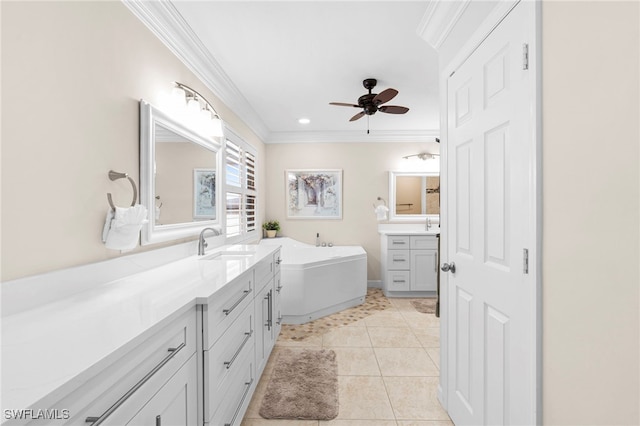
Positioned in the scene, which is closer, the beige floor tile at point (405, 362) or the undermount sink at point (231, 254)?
the beige floor tile at point (405, 362)

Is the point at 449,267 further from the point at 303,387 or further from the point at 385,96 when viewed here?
the point at 385,96

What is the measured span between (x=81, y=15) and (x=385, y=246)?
4034 mm

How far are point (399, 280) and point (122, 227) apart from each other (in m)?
3.73

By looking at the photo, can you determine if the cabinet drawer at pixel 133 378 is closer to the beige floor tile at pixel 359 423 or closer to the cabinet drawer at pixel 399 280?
the beige floor tile at pixel 359 423

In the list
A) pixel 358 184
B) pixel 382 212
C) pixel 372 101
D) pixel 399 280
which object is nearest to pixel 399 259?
pixel 399 280

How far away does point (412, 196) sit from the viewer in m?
4.96

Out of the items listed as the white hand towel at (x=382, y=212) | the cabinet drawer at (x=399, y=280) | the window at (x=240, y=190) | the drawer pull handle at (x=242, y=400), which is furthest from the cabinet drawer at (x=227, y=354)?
the white hand towel at (x=382, y=212)

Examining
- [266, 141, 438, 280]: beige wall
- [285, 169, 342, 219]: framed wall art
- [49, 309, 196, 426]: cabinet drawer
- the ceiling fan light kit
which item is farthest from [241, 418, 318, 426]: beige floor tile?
[285, 169, 342, 219]: framed wall art

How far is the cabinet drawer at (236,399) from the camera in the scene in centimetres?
141

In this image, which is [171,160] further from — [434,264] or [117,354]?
[434,264]

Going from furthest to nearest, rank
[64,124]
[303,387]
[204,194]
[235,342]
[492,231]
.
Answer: [204,194], [303,387], [235,342], [492,231], [64,124]

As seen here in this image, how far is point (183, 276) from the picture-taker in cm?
162

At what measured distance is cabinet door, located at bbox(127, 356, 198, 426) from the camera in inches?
35.9

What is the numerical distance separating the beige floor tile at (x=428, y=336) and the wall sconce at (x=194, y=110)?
2682 millimetres
